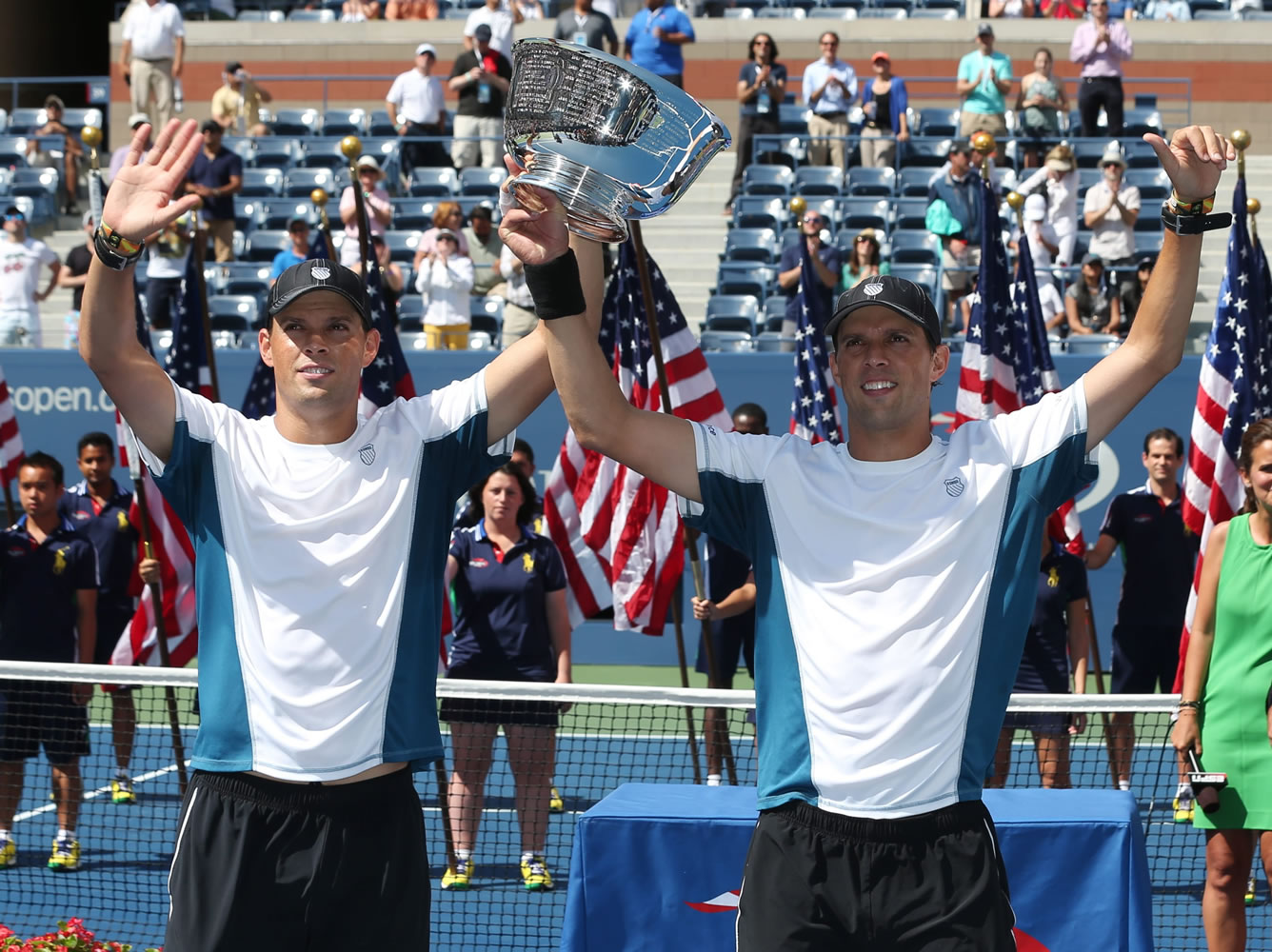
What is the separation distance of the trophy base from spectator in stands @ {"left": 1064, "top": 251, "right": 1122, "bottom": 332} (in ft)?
37.1

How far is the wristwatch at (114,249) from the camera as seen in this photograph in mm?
3869

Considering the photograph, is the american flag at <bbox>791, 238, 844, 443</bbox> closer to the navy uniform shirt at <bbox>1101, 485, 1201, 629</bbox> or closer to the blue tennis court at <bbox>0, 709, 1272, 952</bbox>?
the navy uniform shirt at <bbox>1101, 485, 1201, 629</bbox>

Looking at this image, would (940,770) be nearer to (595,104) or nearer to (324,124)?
(595,104)

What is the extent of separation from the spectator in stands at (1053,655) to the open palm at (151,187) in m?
5.33

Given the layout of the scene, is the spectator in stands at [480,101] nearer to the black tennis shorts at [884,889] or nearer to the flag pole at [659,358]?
the flag pole at [659,358]

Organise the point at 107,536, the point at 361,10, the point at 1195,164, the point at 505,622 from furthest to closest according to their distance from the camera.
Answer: the point at 361,10
the point at 107,536
the point at 505,622
the point at 1195,164

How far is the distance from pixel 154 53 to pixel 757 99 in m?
7.87

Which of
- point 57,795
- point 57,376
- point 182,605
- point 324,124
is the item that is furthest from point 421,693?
point 324,124

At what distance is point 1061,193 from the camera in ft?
52.5

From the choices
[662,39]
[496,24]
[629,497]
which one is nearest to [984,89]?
[662,39]

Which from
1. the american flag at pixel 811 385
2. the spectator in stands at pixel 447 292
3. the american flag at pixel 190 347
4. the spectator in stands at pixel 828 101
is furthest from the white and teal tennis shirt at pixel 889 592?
the spectator in stands at pixel 828 101

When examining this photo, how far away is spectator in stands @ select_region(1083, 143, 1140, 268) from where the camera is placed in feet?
51.9

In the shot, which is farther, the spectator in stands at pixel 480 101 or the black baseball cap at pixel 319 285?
the spectator in stands at pixel 480 101

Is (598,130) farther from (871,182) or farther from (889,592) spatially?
(871,182)
